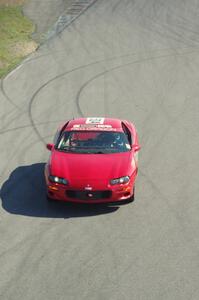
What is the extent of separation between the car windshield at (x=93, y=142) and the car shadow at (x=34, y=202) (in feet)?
A: 3.88

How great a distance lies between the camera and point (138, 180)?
1286cm

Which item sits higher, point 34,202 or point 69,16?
point 34,202

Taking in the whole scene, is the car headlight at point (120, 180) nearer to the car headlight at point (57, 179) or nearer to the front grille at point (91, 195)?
the front grille at point (91, 195)

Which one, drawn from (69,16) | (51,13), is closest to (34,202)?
(69,16)

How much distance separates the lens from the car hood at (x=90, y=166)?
11.2 meters

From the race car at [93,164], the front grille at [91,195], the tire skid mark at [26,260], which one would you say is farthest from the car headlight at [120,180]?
the tire skid mark at [26,260]

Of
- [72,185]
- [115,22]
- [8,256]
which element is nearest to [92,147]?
[72,185]

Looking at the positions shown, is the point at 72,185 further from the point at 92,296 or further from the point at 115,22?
the point at 115,22

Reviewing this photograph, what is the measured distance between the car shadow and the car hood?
2.34 feet

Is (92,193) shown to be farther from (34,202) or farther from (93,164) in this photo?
(34,202)

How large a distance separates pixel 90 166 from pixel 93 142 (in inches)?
42.7

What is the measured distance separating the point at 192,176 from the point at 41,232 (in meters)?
4.17

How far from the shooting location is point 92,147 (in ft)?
40.3

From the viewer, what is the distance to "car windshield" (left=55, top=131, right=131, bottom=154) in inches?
481
